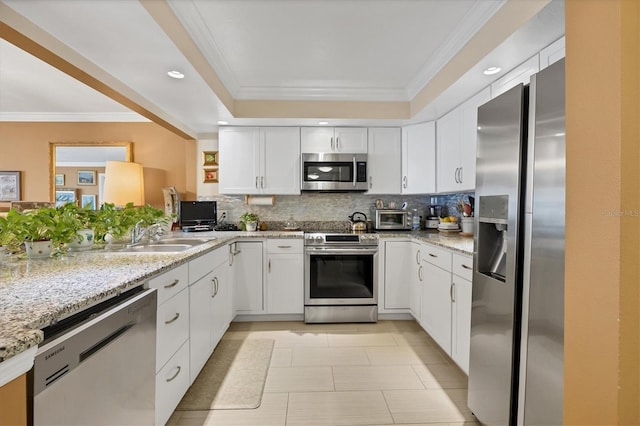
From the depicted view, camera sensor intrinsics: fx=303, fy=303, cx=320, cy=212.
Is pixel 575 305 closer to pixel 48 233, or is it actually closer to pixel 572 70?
pixel 572 70

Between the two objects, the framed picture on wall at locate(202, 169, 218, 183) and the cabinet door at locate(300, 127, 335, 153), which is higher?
the cabinet door at locate(300, 127, 335, 153)

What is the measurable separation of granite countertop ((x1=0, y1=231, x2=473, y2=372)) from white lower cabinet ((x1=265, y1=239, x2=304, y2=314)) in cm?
137

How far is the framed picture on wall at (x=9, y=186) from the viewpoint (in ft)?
12.9

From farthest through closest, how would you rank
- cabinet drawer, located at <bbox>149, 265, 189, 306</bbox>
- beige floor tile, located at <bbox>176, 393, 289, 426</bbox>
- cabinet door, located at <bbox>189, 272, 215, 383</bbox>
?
cabinet door, located at <bbox>189, 272, 215, 383</bbox>, beige floor tile, located at <bbox>176, 393, 289, 426</bbox>, cabinet drawer, located at <bbox>149, 265, 189, 306</bbox>

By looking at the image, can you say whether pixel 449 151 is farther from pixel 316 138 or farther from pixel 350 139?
pixel 316 138

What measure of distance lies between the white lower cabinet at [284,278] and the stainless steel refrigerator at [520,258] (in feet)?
6.06

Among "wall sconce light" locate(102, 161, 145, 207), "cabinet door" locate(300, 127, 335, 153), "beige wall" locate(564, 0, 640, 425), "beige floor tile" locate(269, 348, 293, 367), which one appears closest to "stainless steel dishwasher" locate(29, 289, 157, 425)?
"beige floor tile" locate(269, 348, 293, 367)

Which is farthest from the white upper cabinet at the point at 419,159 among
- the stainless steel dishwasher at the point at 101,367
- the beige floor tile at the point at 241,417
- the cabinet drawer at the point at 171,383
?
the stainless steel dishwasher at the point at 101,367

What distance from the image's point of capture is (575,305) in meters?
0.91

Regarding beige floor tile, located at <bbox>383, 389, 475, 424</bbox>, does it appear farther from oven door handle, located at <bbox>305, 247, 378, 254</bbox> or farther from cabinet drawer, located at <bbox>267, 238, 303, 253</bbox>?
cabinet drawer, located at <bbox>267, 238, 303, 253</bbox>

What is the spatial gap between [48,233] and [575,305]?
7.57ft

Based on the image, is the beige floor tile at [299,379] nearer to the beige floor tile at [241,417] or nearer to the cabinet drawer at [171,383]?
the beige floor tile at [241,417]

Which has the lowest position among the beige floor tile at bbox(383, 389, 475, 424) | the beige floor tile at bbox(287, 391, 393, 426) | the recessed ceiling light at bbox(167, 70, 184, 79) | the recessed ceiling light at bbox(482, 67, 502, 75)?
the beige floor tile at bbox(287, 391, 393, 426)

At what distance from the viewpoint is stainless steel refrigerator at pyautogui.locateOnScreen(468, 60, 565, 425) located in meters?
1.20
